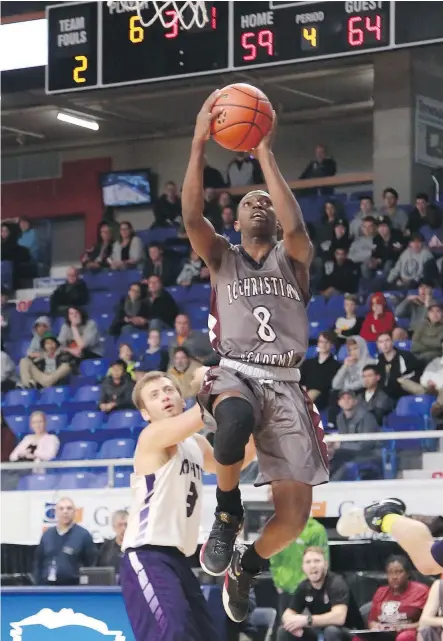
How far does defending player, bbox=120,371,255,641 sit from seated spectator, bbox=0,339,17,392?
33.6 feet

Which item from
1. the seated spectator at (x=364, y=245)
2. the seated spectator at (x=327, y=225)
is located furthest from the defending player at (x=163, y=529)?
the seated spectator at (x=327, y=225)

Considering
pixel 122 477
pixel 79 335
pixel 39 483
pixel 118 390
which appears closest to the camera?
pixel 122 477

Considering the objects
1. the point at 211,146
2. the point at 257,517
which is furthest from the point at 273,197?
the point at 211,146

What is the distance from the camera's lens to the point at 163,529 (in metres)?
6.82

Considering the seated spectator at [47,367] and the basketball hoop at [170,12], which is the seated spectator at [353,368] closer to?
the basketball hoop at [170,12]

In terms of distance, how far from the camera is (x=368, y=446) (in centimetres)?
1044

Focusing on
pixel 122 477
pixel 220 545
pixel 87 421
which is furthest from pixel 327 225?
pixel 220 545

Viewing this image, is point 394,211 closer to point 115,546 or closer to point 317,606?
point 115,546

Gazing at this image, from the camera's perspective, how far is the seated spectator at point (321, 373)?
13383 mm

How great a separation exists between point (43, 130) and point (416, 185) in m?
8.05

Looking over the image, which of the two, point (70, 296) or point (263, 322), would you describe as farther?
point (70, 296)

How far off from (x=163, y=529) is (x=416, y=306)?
817 centimetres

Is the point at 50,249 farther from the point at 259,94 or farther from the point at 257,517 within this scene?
the point at 259,94

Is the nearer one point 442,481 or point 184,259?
point 442,481
